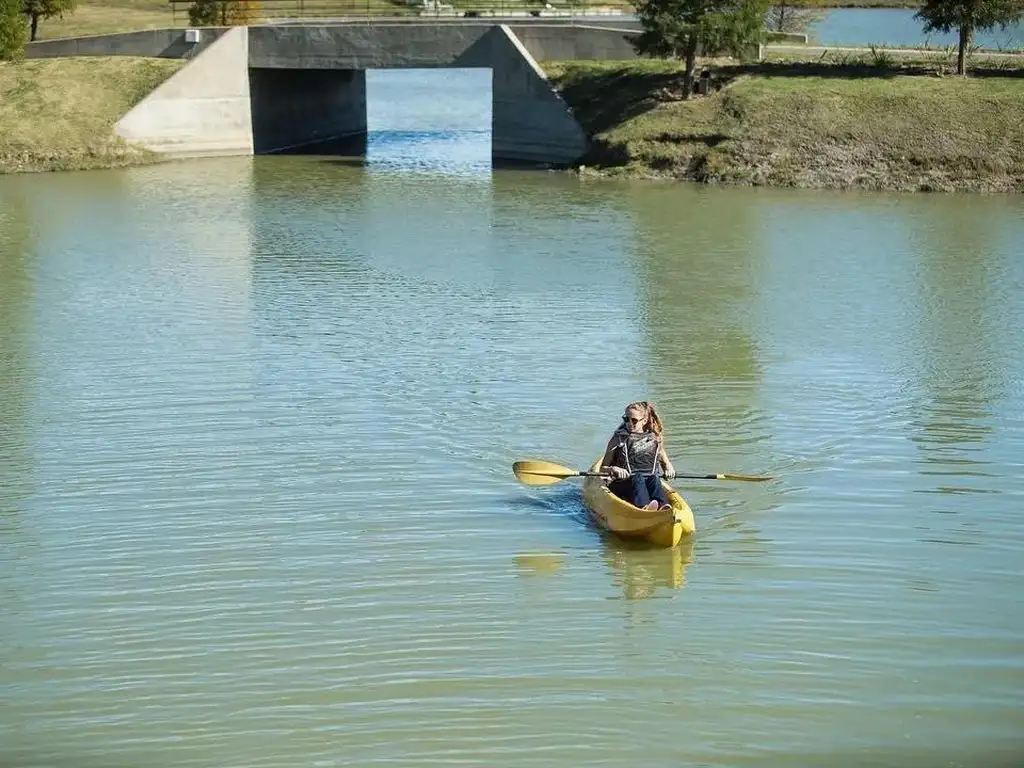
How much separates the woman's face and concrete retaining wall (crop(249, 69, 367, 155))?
35.6 m

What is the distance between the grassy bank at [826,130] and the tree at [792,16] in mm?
19359

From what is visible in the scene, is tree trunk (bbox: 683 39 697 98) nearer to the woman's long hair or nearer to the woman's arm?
the woman's long hair

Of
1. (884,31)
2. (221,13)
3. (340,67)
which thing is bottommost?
(340,67)

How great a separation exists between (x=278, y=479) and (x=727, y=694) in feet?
20.4

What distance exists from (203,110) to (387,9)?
10.4m

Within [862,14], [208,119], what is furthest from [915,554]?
[862,14]

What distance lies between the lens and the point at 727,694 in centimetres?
1069

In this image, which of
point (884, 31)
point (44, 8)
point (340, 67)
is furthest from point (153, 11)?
point (884, 31)

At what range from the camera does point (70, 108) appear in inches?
1738

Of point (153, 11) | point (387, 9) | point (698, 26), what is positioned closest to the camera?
point (698, 26)

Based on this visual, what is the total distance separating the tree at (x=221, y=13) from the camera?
161 feet

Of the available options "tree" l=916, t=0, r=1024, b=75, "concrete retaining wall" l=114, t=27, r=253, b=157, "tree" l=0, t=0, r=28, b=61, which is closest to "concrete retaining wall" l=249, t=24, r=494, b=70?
"concrete retaining wall" l=114, t=27, r=253, b=157

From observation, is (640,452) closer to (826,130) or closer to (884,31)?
(826,130)

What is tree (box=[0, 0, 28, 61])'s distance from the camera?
149 ft
